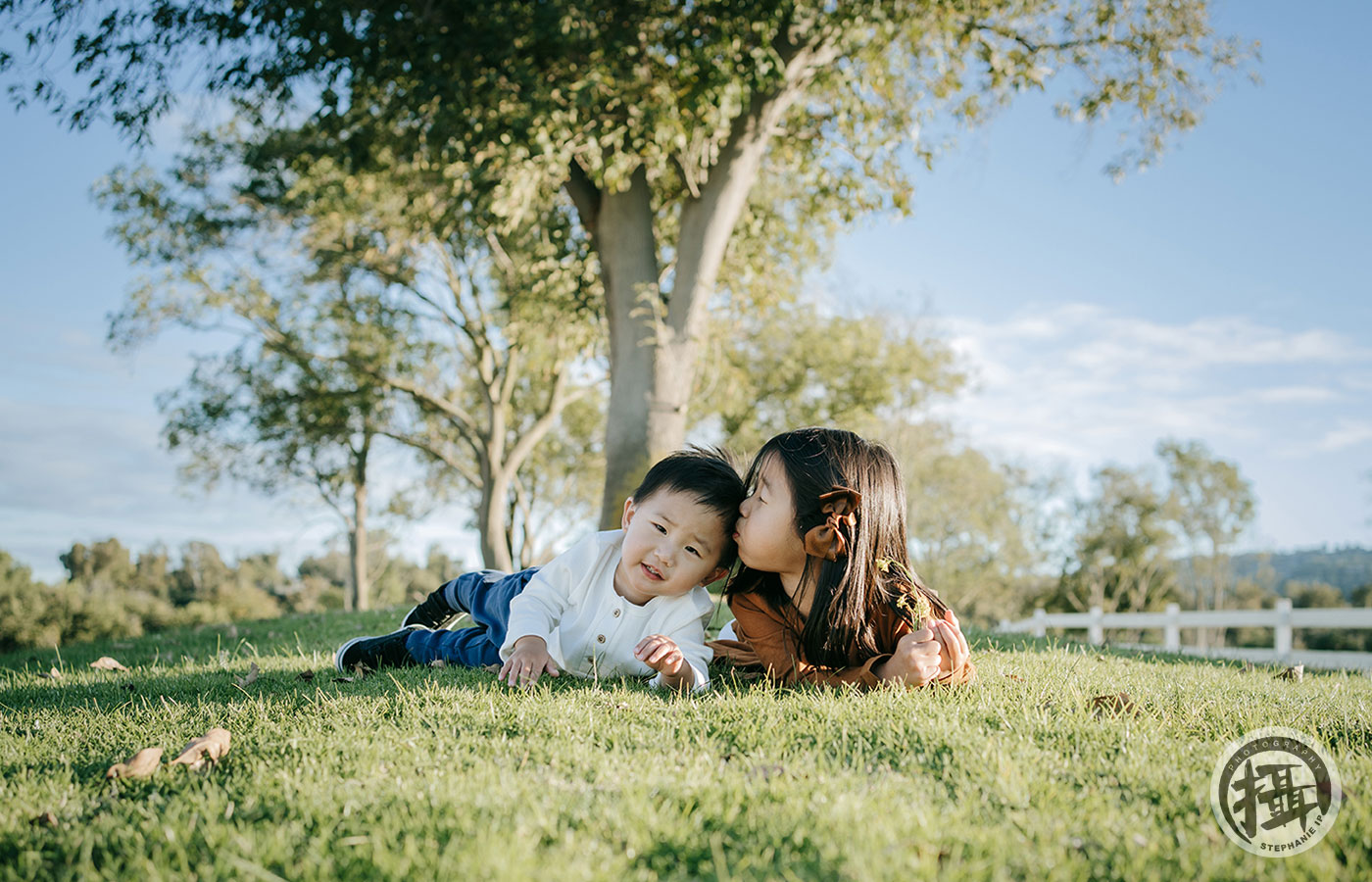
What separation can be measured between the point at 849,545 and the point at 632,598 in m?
1.13

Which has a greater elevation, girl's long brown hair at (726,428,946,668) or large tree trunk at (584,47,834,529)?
large tree trunk at (584,47,834,529)

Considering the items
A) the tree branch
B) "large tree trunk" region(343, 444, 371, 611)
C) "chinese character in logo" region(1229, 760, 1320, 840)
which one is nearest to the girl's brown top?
"chinese character in logo" region(1229, 760, 1320, 840)

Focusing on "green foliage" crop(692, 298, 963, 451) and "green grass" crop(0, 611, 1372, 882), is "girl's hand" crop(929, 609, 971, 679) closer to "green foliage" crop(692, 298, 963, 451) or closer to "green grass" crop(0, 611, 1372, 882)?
"green grass" crop(0, 611, 1372, 882)

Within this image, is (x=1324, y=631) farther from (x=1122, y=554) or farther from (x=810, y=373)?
(x=810, y=373)

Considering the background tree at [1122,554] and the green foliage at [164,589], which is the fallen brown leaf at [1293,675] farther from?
the background tree at [1122,554]

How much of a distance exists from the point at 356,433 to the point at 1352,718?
22506 millimetres

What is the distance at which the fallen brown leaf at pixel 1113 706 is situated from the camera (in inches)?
129

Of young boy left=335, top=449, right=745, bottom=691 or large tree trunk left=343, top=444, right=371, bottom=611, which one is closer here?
young boy left=335, top=449, right=745, bottom=691

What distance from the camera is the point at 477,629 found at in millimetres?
4797

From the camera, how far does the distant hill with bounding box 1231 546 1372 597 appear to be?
1542 inches

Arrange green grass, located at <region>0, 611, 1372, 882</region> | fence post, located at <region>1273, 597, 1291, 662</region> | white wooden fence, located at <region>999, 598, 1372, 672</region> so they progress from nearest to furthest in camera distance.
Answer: green grass, located at <region>0, 611, 1372, 882</region> → white wooden fence, located at <region>999, 598, 1372, 672</region> → fence post, located at <region>1273, 597, 1291, 662</region>

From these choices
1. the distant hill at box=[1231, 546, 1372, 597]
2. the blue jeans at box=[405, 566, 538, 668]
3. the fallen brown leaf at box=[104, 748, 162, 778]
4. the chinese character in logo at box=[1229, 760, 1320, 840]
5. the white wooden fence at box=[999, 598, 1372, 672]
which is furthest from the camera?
the distant hill at box=[1231, 546, 1372, 597]

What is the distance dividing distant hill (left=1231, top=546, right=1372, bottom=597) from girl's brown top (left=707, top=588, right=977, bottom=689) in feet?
143

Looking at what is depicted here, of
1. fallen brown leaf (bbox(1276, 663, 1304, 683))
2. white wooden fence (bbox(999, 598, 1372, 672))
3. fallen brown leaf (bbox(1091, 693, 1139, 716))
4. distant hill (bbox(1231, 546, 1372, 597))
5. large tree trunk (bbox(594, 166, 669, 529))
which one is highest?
large tree trunk (bbox(594, 166, 669, 529))
